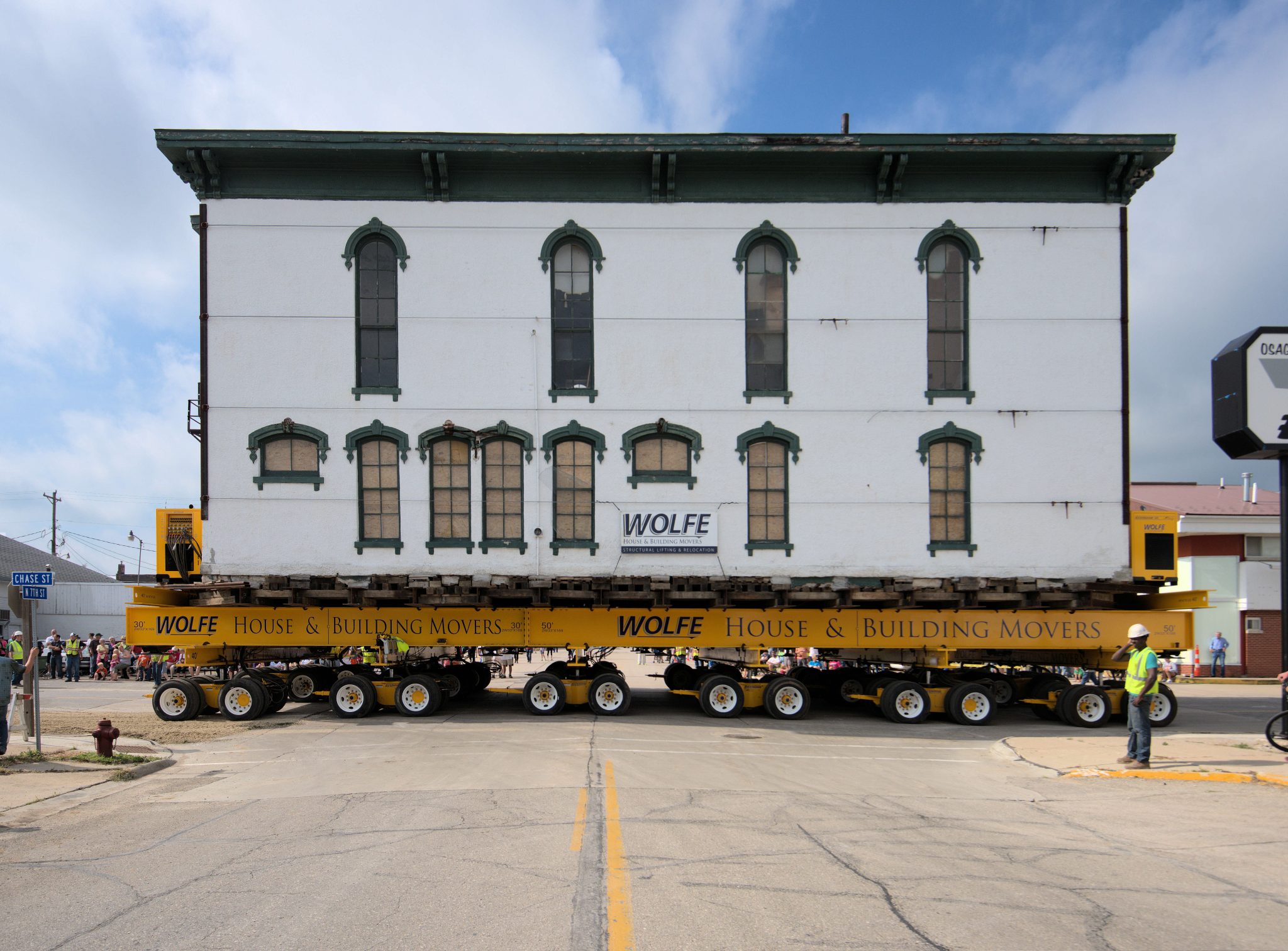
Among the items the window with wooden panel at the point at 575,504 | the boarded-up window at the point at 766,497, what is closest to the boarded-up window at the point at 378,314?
the window with wooden panel at the point at 575,504

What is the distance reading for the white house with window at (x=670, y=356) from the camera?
65.1ft

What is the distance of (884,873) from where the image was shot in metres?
7.38

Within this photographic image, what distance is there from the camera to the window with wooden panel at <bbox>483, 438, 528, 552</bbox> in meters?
19.8

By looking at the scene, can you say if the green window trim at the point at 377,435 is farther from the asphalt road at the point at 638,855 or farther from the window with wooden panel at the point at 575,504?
the asphalt road at the point at 638,855

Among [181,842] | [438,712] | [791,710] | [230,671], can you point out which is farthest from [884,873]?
[230,671]

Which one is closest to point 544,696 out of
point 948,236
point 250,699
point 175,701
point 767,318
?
point 250,699

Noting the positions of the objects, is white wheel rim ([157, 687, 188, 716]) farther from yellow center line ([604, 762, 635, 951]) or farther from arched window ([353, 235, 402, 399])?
yellow center line ([604, 762, 635, 951])

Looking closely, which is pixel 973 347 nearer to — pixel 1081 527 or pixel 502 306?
pixel 1081 527

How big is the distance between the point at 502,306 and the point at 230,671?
9.48 m

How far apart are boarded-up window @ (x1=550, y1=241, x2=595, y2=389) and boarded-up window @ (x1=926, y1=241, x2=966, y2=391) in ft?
23.6

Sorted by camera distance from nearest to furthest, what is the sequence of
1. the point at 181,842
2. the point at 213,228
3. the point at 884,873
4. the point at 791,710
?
the point at 884,873 < the point at 181,842 < the point at 791,710 < the point at 213,228

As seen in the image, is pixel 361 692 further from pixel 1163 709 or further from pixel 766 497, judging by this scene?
pixel 1163 709

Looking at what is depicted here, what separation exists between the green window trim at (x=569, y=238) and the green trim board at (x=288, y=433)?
19.0 ft

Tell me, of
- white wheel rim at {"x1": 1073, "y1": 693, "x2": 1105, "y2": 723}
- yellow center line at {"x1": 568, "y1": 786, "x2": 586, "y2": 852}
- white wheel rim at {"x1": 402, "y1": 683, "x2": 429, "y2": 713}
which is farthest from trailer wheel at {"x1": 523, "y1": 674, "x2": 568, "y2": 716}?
white wheel rim at {"x1": 1073, "y1": 693, "x2": 1105, "y2": 723}
